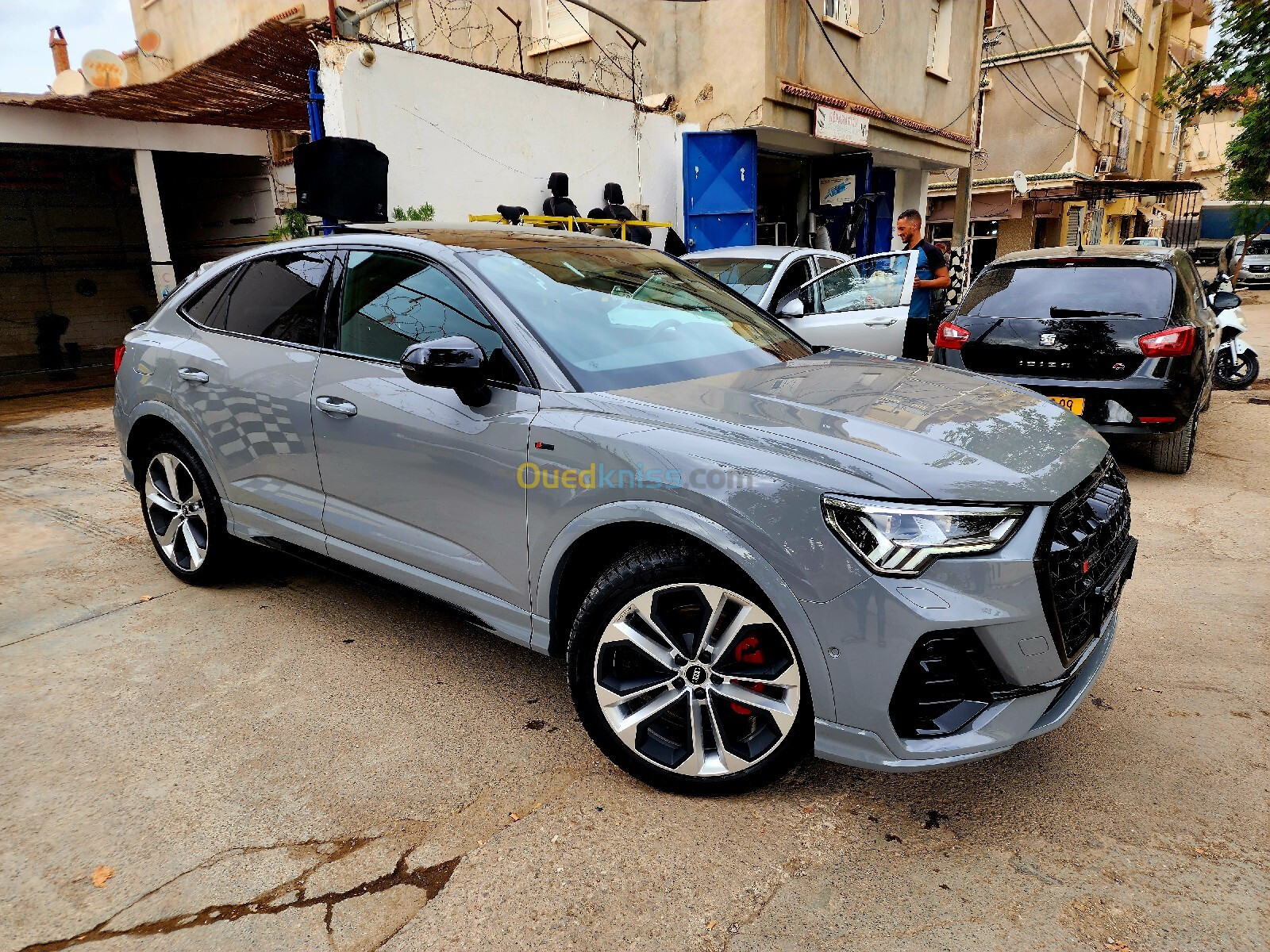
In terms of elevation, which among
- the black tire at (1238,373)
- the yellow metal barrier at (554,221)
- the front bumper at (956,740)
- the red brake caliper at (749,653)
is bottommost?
the black tire at (1238,373)

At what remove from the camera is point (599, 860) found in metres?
2.24

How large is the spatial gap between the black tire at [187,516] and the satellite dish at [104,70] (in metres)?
8.12

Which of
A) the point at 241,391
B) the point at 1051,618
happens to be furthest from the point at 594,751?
the point at 241,391

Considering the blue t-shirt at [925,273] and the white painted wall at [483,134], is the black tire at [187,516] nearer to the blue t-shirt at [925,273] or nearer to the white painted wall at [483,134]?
the white painted wall at [483,134]

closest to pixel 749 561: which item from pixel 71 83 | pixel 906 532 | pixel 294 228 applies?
pixel 906 532

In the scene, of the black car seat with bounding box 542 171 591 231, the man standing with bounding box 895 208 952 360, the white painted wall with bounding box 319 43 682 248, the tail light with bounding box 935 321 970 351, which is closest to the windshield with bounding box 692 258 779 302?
the man standing with bounding box 895 208 952 360

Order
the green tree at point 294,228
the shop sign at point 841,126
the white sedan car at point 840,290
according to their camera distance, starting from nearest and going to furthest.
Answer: the white sedan car at point 840,290, the green tree at point 294,228, the shop sign at point 841,126

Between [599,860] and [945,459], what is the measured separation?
1.40 meters

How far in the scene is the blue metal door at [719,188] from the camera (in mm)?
11797

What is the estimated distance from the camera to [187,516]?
13.3ft

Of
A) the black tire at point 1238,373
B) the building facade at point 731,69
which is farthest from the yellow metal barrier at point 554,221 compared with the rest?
the black tire at point 1238,373

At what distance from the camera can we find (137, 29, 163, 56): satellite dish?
16.0 metres

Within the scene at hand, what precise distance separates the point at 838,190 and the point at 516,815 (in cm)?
1450

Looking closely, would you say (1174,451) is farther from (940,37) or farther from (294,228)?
(940,37)
